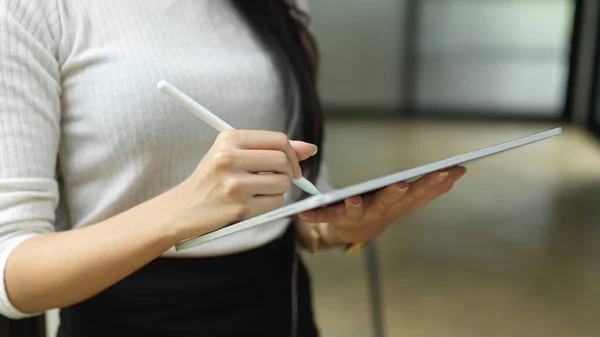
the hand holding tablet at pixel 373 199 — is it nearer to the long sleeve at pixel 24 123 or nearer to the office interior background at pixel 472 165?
the long sleeve at pixel 24 123

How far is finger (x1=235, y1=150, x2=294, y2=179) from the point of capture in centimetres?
42

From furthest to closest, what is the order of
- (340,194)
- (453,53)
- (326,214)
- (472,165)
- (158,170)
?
(453,53), (472,165), (158,170), (326,214), (340,194)

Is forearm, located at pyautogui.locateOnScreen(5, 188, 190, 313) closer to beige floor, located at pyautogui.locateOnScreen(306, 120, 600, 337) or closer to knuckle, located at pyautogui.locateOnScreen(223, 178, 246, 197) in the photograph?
knuckle, located at pyautogui.locateOnScreen(223, 178, 246, 197)

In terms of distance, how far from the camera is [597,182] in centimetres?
306

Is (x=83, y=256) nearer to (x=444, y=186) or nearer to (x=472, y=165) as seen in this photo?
(x=444, y=186)

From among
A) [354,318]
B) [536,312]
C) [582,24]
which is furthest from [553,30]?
[354,318]

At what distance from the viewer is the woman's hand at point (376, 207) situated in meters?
0.48

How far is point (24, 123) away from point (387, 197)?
31 cm

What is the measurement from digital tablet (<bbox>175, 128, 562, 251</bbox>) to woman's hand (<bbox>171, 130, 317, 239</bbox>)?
27 millimetres

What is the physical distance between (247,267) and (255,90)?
19 centimetres

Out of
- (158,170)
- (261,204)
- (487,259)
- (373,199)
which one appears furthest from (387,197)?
(487,259)

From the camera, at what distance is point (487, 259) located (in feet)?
7.32

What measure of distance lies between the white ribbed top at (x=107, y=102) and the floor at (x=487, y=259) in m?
0.41

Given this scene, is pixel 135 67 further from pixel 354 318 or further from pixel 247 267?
pixel 354 318
